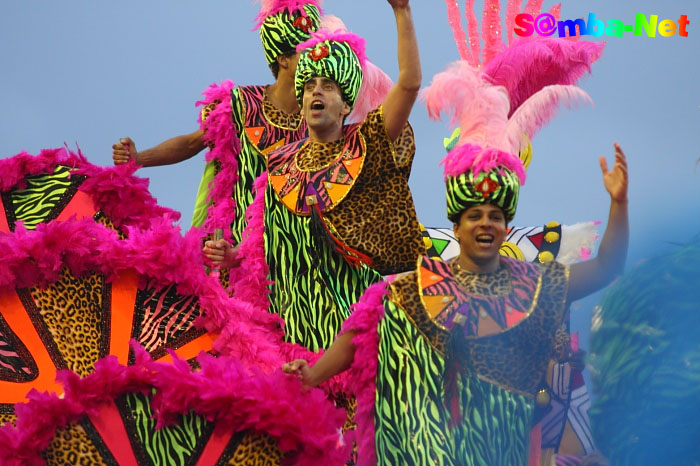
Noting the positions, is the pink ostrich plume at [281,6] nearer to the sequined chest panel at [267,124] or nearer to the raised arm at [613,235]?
the sequined chest panel at [267,124]

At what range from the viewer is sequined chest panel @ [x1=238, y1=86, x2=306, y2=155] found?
5.01 m

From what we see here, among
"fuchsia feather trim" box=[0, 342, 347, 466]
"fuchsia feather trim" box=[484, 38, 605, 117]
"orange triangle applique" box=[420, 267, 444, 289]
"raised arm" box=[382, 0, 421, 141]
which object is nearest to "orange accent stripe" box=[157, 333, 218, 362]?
"fuchsia feather trim" box=[0, 342, 347, 466]

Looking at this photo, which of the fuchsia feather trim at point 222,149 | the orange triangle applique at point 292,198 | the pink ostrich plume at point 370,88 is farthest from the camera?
the fuchsia feather trim at point 222,149

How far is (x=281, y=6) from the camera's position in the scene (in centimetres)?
510

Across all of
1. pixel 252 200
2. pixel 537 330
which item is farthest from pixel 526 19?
pixel 537 330

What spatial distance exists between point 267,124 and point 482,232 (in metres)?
1.52

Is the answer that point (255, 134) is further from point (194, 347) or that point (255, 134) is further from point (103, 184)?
point (194, 347)

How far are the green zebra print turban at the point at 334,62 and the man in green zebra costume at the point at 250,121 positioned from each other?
40 cm

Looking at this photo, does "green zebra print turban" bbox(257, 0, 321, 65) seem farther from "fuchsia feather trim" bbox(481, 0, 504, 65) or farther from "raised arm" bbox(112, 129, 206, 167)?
"fuchsia feather trim" bbox(481, 0, 504, 65)

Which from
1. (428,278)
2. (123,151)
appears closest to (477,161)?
(428,278)

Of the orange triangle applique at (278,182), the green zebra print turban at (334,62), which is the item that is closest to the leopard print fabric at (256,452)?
the orange triangle applique at (278,182)

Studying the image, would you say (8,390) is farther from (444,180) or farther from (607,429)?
(607,429)

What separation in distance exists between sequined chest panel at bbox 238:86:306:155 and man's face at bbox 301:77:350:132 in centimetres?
49

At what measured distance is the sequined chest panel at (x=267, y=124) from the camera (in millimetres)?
5008
